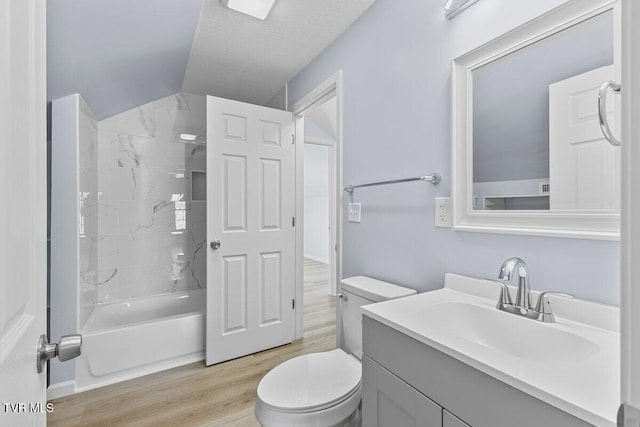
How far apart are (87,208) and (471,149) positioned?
244 cm

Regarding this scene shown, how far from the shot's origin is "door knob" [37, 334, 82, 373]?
0.57m

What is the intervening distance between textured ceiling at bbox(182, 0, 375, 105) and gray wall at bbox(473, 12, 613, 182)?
95cm

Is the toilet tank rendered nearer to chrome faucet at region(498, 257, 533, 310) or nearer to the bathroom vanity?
the bathroom vanity

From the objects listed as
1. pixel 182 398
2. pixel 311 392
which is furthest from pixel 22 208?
pixel 182 398

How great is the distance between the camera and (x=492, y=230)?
113cm

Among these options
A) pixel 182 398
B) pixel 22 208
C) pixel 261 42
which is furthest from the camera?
pixel 261 42

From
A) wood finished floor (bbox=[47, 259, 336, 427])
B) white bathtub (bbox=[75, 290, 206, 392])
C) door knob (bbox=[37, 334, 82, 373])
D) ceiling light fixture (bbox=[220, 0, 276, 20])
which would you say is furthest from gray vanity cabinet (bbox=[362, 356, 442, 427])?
ceiling light fixture (bbox=[220, 0, 276, 20])

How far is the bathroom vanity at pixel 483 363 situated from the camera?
0.60m

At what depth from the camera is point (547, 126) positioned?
1021mm

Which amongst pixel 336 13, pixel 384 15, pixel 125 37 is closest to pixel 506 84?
pixel 384 15

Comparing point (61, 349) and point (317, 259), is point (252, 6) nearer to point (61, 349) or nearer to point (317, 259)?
point (61, 349)

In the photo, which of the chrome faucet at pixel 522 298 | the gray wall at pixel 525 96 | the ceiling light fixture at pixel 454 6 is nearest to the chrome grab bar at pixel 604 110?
the gray wall at pixel 525 96

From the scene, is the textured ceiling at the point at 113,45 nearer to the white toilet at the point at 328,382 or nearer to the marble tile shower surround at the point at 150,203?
the marble tile shower surround at the point at 150,203

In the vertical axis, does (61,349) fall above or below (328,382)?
above
